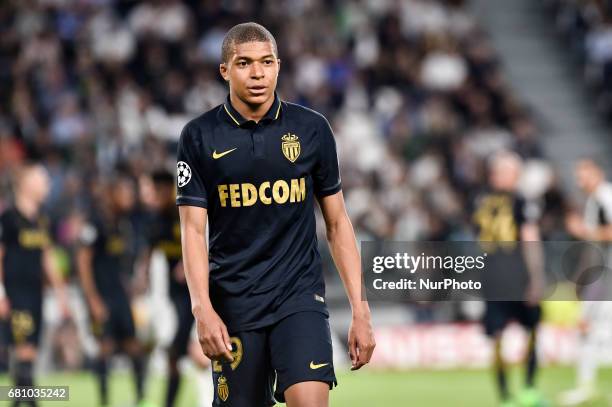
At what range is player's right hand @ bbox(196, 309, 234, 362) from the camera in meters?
5.07

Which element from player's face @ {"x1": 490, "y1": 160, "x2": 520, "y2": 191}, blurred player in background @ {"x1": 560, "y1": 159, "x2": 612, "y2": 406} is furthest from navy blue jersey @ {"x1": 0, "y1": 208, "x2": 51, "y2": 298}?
blurred player in background @ {"x1": 560, "y1": 159, "x2": 612, "y2": 406}

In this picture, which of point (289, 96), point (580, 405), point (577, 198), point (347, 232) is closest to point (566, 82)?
point (577, 198)

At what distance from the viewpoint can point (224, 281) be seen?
5.47 metres

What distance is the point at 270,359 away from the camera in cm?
546

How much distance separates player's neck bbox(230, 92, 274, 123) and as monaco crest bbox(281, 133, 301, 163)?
0.49 ft

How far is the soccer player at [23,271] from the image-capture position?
1067 centimetres

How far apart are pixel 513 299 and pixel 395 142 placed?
27.8ft

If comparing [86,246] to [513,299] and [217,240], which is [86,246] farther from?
[217,240]

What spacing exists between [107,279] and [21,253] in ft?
6.59

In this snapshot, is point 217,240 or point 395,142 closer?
point 217,240

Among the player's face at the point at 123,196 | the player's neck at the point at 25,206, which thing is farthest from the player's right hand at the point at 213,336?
the player's face at the point at 123,196

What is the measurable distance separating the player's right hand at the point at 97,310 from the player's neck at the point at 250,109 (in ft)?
23.6

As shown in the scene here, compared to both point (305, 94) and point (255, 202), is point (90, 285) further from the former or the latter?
point (305, 94)

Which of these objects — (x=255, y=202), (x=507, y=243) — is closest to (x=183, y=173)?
(x=255, y=202)
